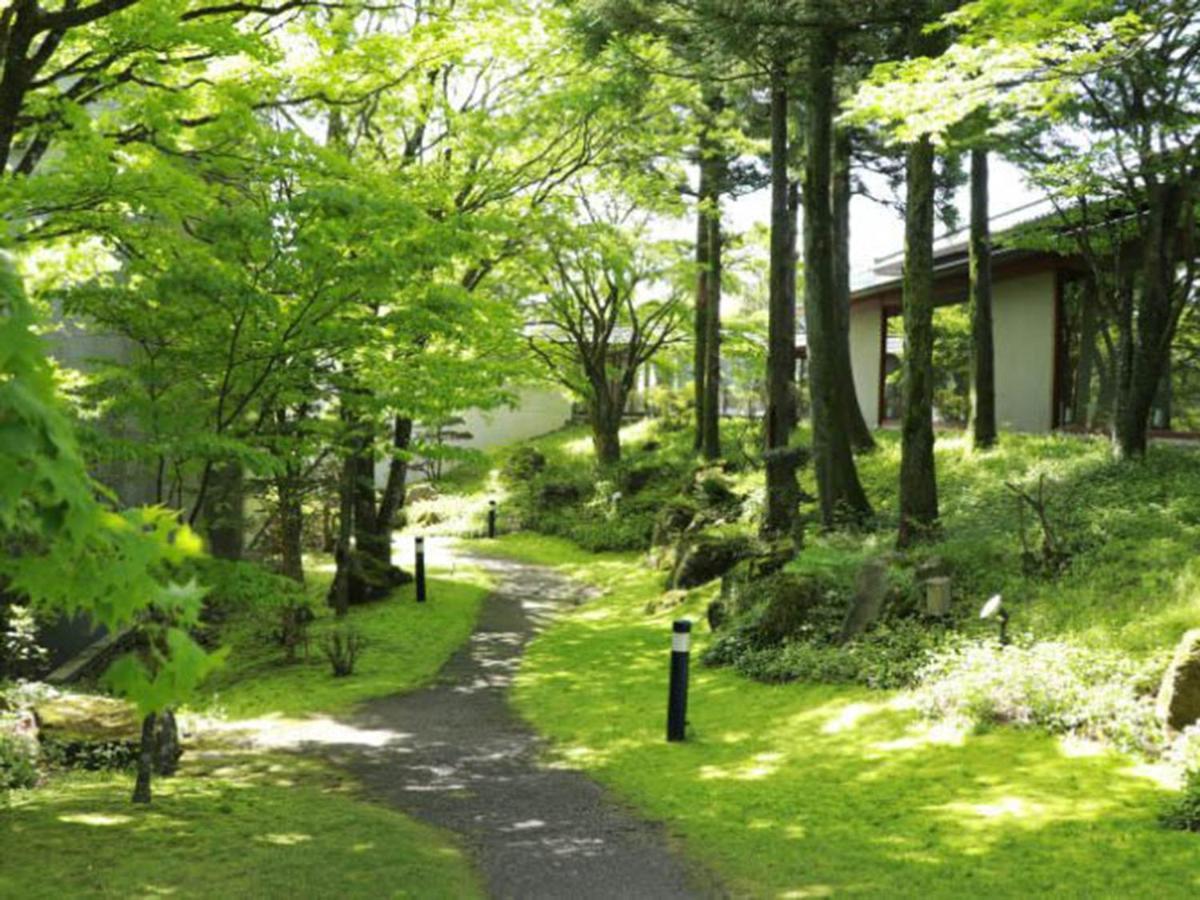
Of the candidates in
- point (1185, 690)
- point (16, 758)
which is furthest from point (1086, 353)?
point (16, 758)

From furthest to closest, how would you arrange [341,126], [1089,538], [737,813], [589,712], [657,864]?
[341,126]
[1089,538]
[589,712]
[737,813]
[657,864]

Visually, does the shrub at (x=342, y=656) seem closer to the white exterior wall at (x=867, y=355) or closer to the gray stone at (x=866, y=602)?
the gray stone at (x=866, y=602)

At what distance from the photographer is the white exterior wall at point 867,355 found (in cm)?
3117

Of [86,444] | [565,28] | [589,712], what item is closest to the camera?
[86,444]

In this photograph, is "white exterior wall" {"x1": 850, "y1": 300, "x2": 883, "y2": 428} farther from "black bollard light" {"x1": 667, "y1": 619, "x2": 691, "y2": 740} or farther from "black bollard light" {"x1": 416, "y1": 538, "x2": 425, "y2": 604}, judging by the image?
"black bollard light" {"x1": 667, "y1": 619, "x2": 691, "y2": 740}

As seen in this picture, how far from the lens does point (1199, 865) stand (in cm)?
548

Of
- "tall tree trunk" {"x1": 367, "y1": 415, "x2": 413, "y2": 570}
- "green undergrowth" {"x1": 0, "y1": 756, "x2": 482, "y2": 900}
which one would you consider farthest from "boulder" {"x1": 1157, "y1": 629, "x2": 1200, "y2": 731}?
"tall tree trunk" {"x1": 367, "y1": 415, "x2": 413, "y2": 570}

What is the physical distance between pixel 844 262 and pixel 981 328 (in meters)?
4.51

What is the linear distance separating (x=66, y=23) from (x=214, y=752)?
21.6 ft

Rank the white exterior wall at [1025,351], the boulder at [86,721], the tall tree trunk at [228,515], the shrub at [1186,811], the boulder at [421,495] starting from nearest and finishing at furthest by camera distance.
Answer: the shrub at [1186,811] → the boulder at [86,721] → the tall tree trunk at [228,515] → the white exterior wall at [1025,351] → the boulder at [421,495]

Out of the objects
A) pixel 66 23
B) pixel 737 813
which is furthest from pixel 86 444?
pixel 737 813

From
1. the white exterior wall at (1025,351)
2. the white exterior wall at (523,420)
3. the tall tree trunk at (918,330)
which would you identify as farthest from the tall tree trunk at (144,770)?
the white exterior wall at (523,420)

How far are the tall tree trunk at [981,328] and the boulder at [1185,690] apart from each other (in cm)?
1314

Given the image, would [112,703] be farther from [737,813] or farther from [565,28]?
[565,28]
